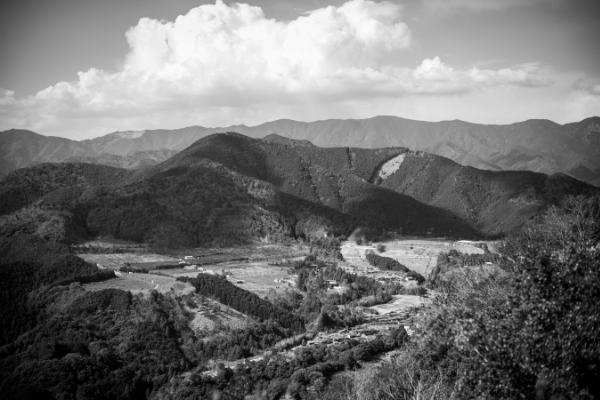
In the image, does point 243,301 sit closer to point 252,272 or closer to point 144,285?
point 144,285

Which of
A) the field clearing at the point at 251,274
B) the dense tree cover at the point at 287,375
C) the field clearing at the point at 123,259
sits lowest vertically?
the dense tree cover at the point at 287,375

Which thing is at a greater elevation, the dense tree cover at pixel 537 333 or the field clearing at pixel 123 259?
the dense tree cover at pixel 537 333

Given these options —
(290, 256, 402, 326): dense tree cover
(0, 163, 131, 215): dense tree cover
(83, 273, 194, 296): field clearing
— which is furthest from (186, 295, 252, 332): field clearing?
(0, 163, 131, 215): dense tree cover

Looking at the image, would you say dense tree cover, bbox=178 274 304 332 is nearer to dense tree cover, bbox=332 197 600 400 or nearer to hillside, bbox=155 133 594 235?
dense tree cover, bbox=332 197 600 400

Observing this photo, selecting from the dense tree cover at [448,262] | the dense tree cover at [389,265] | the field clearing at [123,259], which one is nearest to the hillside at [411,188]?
the dense tree cover at [389,265]

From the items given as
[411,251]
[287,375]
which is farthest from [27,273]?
[411,251]

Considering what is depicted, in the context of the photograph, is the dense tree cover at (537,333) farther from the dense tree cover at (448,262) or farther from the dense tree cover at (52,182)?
the dense tree cover at (52,182)

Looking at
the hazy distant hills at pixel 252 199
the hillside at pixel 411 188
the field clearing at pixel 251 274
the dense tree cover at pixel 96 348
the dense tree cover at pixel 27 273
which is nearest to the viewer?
the dense tree cover at pixel 96 348
